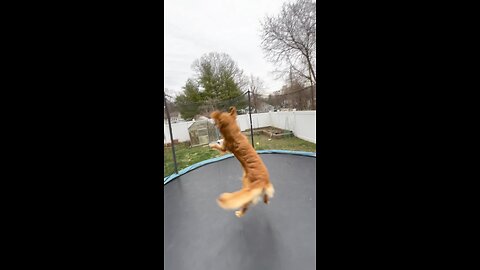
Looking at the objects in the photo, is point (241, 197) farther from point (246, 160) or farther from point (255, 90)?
point (255, 90)

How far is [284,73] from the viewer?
3.51 m

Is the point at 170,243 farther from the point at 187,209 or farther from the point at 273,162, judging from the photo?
the point at 273,162

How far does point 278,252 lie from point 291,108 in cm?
265

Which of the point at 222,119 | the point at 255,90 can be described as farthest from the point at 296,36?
the point at 222,119

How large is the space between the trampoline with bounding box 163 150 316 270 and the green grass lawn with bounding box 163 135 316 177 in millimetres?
333

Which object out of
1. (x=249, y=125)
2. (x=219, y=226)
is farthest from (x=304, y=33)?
(x=219, y=226)

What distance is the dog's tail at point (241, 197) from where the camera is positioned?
67 centimetres

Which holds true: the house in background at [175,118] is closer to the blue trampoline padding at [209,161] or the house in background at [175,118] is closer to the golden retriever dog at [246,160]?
the blue trampoline padding at [209,161]

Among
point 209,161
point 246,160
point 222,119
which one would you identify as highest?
point 222,119

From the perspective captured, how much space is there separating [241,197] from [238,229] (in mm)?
524

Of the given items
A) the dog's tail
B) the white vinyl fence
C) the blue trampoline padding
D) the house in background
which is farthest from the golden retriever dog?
the white vinyl fence

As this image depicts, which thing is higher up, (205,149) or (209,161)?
(205,149)

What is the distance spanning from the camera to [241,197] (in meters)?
0.72
